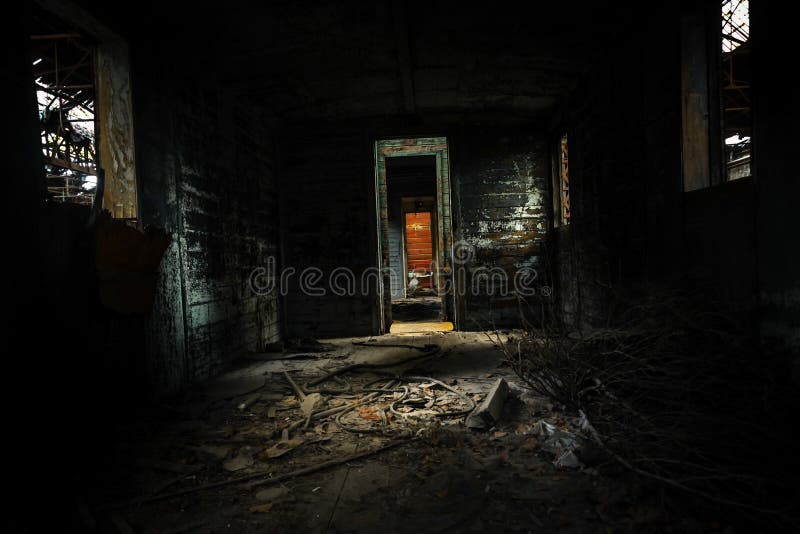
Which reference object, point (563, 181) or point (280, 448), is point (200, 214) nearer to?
point (280, 448)

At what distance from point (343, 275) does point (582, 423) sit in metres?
5.43

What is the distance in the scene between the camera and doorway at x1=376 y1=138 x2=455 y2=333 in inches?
329

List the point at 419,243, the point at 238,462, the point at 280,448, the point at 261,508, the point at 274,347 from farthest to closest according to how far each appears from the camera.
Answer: the point at 419,243
the point at 274,347
the point at 280,448
the point at 238,462
the point at 261,508

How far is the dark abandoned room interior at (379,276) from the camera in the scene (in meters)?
2.41

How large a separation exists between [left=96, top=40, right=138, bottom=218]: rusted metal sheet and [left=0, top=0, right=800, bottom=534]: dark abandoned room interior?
21mm

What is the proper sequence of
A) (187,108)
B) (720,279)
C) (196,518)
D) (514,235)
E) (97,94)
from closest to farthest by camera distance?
1. (196,518)
2. (720,279)
3. (97,94)
4. (187,108)
5. (514,235)

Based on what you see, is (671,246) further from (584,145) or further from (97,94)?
(97,94)

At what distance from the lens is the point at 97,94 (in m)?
3.88

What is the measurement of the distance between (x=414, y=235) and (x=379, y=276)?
969 centimetres

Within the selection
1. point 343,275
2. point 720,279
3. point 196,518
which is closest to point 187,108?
point 343,275

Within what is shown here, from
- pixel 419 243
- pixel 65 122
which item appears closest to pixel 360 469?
pixel 65 122

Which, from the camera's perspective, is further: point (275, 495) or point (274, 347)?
point (274, 347)

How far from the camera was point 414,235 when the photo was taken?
17328mm

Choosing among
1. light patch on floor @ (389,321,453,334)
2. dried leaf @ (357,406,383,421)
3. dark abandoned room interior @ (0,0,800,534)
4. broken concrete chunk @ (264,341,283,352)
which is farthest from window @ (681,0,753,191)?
broken concrete chunk @ (264,341,283,352)
